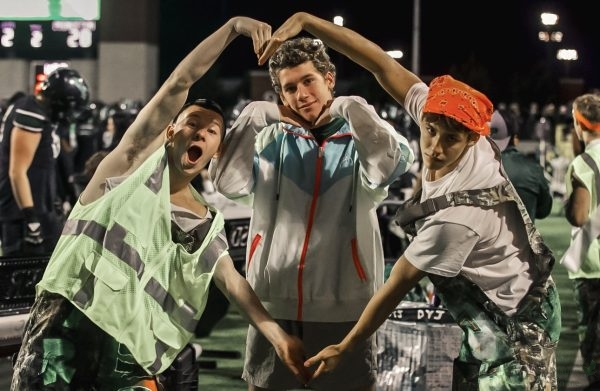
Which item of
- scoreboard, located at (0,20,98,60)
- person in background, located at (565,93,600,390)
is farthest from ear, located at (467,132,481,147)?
scoreboard, located at (0,20,98,60)

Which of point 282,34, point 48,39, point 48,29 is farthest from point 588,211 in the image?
point 48,29

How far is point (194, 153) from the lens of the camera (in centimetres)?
393

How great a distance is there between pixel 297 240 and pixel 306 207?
13 cm

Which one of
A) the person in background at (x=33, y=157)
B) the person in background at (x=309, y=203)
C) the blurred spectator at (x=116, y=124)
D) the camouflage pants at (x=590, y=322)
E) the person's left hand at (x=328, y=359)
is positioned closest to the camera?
the person's left hand at (x=328, y=359)

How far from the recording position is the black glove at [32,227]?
27.7ft

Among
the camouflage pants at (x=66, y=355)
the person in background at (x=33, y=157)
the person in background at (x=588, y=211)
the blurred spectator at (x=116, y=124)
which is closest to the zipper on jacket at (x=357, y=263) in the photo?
the camouflage pants at (x=66, y=355)

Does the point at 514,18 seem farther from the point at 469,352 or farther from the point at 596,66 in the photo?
the point at 469,352

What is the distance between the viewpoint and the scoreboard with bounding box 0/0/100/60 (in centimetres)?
3250

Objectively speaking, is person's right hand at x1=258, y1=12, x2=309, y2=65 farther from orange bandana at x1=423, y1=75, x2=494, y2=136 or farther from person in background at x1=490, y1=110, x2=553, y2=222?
person in background at x1=490, y1=110, x2=553, y2=222

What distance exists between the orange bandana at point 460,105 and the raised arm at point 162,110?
615mm

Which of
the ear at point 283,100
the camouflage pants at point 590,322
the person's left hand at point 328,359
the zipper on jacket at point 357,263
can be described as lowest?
the camouflage pants at point 590,322

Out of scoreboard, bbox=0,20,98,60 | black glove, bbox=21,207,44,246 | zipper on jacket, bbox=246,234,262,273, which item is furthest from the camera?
scoreboard, bbox=0,20,98,60

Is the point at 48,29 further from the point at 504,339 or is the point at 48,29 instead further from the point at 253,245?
the point at 504,339

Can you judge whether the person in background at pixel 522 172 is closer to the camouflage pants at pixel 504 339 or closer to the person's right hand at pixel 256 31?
the camouflage pants at pixel 504 339
